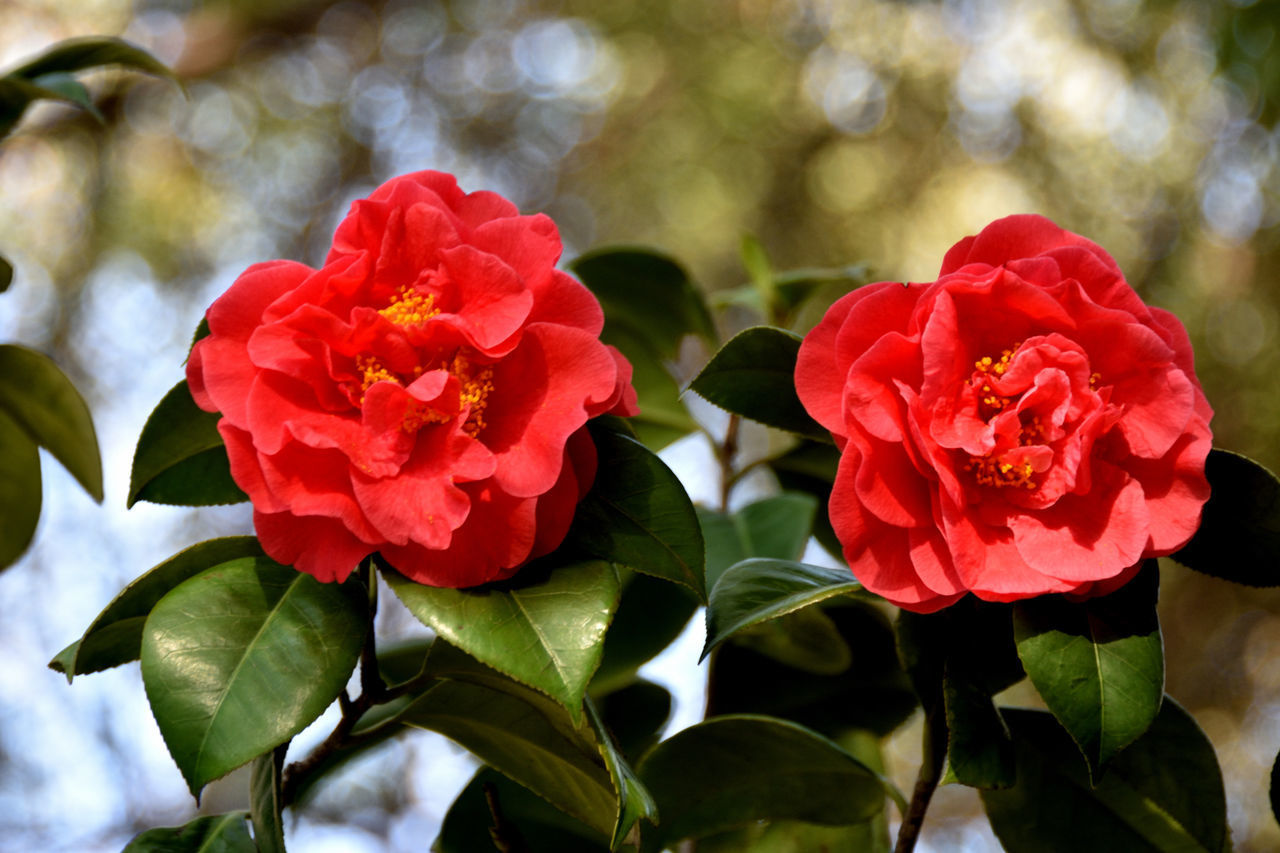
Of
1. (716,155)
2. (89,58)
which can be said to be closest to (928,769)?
(89,58)

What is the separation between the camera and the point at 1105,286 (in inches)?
24.5

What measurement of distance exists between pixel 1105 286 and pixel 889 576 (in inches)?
8.4

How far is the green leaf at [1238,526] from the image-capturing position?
624 millimetres

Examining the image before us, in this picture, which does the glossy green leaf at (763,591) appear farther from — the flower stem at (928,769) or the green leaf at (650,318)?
the green leaf at (650,318)

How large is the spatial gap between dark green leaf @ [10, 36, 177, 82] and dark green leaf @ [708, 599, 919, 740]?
2.41ft

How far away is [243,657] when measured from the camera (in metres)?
0.57

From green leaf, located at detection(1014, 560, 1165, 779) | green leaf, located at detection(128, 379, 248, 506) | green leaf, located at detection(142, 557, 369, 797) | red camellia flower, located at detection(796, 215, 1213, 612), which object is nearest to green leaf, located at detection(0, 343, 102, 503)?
green leaf, located at detection(128, 379, 248, 506)

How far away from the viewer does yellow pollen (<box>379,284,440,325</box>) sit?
1.97ft

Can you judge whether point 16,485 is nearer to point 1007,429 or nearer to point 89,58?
point 89,58

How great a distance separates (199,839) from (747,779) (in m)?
0.37

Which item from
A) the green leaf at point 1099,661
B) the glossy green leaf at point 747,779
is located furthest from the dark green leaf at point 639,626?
the green leaf at point 1099,661

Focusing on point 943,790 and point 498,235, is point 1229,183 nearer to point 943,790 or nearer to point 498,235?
point 943,790

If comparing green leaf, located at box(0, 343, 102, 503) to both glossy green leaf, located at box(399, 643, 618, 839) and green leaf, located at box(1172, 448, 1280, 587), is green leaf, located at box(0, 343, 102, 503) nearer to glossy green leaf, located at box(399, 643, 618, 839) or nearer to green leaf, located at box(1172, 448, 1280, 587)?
glossy green leaf, located at box(399, 643, 618, 839)

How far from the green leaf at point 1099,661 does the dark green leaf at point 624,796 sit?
22cm
